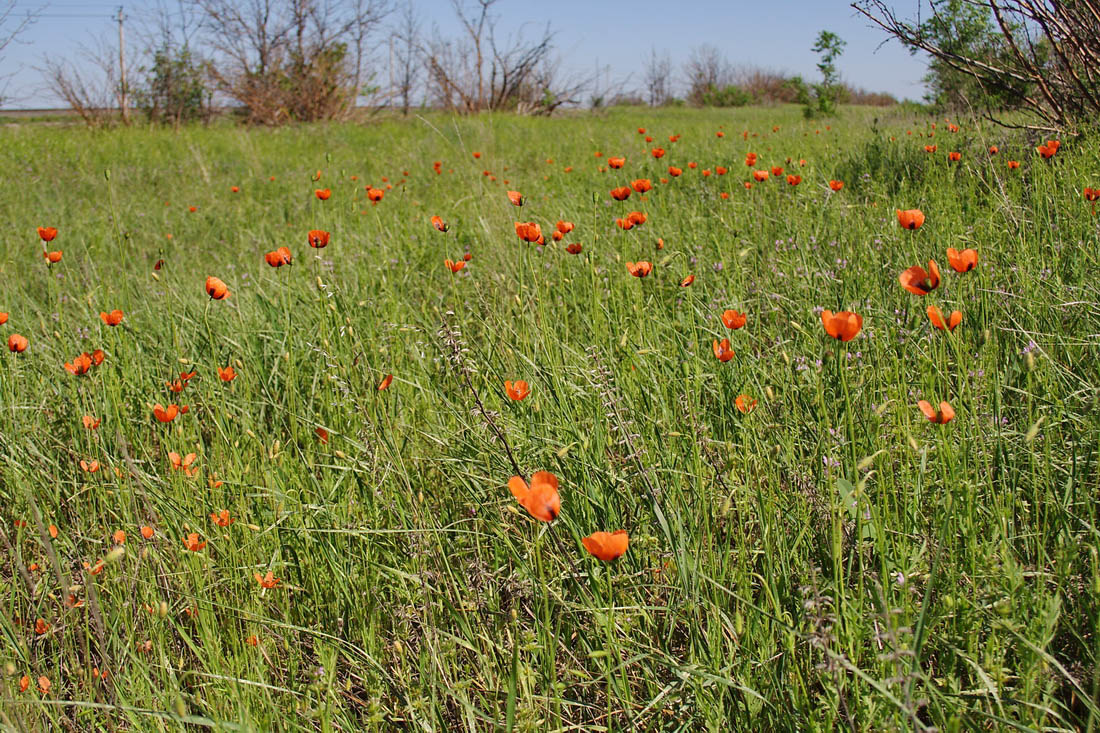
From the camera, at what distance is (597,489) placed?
1462mm

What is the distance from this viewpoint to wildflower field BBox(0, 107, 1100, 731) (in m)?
1.12

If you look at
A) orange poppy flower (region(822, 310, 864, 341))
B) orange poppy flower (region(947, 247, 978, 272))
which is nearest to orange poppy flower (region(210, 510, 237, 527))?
orange poppy flower (region(822, 310, 864, 341))

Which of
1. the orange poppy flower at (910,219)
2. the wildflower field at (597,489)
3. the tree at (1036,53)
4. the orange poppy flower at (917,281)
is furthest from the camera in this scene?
the tree at (1036,53)

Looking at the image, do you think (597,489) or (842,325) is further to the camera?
(597,489)

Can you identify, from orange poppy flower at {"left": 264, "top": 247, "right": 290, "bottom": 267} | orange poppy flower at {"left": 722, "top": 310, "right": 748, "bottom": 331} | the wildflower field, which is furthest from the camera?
orange poppy flower at {"left": 264, "top": 247, "right": 290, "bottom": 267}

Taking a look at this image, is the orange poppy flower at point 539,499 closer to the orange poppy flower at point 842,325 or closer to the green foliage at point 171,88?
the orange poppy flower at point 842,325

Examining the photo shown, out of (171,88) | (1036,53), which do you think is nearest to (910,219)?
(1036,53)

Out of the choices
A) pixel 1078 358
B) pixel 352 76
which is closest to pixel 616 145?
pixel 1078 358

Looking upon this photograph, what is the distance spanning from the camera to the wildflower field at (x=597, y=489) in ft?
3.69

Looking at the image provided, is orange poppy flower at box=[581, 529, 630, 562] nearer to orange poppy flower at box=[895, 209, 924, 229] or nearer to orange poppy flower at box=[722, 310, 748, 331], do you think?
orange poppy flower at box=[722, 310, 748, 331]

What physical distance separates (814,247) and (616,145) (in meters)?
5.11

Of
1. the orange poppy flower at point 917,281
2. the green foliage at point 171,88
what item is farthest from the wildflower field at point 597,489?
the green foliage at point 171,88

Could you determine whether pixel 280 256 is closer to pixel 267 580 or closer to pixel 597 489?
pixel 267 580

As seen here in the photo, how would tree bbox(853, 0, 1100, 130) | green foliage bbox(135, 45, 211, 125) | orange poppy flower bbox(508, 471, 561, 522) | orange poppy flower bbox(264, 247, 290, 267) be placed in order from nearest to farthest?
orange poppy flower bbox(508, 471, 561, 522) < orange poppy flower bbox(264, 247, 290, 267) < tree bbox(853, 0, 1100, 130) < green foliage bbox(135, 45, 211, 125)
